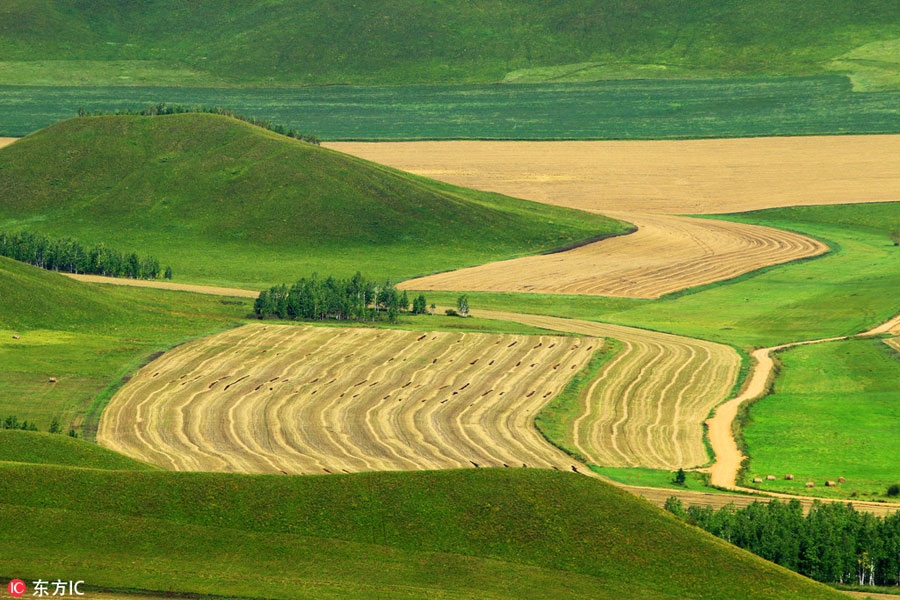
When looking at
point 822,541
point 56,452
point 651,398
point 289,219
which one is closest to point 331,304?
point 651,398

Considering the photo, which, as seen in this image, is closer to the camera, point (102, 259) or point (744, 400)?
point (744, 400)

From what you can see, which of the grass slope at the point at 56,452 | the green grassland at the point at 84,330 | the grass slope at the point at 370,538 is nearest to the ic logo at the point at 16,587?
the grass slope at the point at 370,538

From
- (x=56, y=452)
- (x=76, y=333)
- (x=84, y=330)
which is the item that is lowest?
(x=56, y=452)

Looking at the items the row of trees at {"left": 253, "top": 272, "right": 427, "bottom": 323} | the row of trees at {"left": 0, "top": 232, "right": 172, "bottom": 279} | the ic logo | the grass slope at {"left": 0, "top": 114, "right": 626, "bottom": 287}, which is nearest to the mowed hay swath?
the row of trees at {"left": 253, "top": 272, "right": 427, "bottom": 323}

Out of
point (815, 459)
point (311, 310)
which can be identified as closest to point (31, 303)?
point (311, 310)

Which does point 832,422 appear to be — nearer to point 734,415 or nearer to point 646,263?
point 734,415

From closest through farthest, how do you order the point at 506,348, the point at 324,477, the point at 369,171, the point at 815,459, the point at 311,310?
the point at 324,477 → the point at 815,459 → the point at 506,348 → the point at 311,310 → the point at 369,171

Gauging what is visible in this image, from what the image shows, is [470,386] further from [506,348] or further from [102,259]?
[102,259]
